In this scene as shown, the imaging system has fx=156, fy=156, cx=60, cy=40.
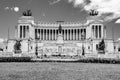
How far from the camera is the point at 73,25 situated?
115 metres

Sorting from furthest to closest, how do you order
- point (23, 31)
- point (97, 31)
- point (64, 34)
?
point (64, 34) < point (23, 31) < point (97, 31)

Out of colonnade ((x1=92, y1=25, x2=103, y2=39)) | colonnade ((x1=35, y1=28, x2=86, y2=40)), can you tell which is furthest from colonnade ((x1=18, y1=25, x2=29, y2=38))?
colonnade ((x1=92, y1=25, x2=103, y2=39))

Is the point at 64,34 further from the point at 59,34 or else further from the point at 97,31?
the point at 97,31

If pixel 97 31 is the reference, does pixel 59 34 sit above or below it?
below

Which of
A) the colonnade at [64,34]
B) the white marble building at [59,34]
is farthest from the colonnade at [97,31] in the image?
the colonnade at [64,34]

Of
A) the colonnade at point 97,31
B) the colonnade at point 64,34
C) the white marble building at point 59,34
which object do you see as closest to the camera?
the white marble building at point 59,34

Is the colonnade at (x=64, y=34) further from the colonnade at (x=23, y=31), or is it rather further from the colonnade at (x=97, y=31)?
the colonnade at (x=97, y=31)

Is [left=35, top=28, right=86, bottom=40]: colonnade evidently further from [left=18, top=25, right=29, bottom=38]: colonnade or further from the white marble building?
[left=18, top=25, right=29, bottom=38]: colonnade

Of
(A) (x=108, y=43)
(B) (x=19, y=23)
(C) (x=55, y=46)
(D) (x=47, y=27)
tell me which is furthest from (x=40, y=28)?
(A) (x=108, y=43)

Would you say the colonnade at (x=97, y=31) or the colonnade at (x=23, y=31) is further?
the colonnade at (x=23, y=31)

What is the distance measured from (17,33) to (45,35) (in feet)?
67.3

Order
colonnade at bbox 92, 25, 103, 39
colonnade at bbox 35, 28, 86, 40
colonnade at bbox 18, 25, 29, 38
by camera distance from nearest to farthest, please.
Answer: colonnade at bbox 92, 25, 103, 39 → colonnade at bbox 18, 25, 29, 38 → colonnade at bbox 35, 28, 86, 40

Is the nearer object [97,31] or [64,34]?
[97,31]

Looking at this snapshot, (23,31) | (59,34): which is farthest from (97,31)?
(23,31)
